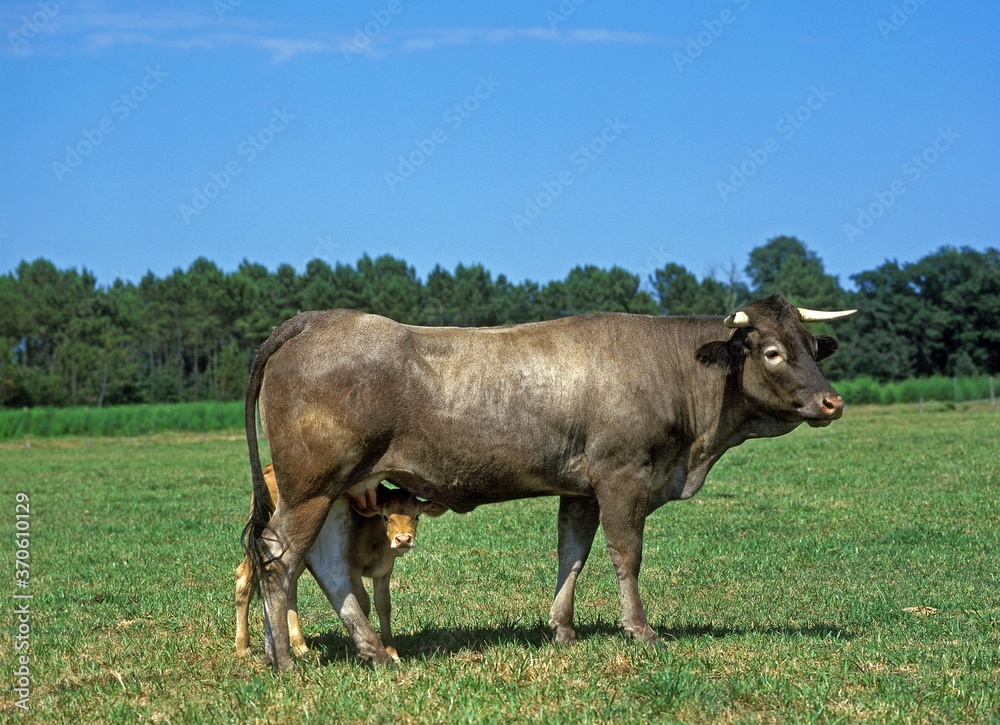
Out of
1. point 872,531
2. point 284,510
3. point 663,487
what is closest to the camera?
point 284,510

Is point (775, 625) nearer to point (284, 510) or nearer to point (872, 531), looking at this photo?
point (284, 510)

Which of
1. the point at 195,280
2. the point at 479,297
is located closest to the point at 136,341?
the point at 195,280

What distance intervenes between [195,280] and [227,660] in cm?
9905

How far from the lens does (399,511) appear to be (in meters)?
7.74

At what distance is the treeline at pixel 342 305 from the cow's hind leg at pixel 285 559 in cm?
6957

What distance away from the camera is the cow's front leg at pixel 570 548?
26.0 feet

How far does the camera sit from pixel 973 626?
8.62 metres

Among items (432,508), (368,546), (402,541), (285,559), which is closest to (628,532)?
(432,508)

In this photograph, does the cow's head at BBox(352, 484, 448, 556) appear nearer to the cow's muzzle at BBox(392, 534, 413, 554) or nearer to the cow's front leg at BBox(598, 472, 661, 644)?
the cow's muzzle at BBox(392, 534, 413, 554)

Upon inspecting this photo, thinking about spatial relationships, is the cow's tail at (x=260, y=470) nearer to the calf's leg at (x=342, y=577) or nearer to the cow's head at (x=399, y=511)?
the calf's leg at (x=342, y=577)

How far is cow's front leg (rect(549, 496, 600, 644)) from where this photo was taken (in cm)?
793

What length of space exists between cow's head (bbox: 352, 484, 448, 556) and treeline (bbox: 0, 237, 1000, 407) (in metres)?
68.8

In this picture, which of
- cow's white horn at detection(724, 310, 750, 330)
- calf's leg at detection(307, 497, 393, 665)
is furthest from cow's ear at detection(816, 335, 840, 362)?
calf's leg at detection(307, 497, 393, 665)

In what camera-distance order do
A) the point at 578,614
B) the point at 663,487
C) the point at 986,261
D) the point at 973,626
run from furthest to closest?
the point at 986,261, the point at 578,614, the point at 973,626, the point at 663,487
